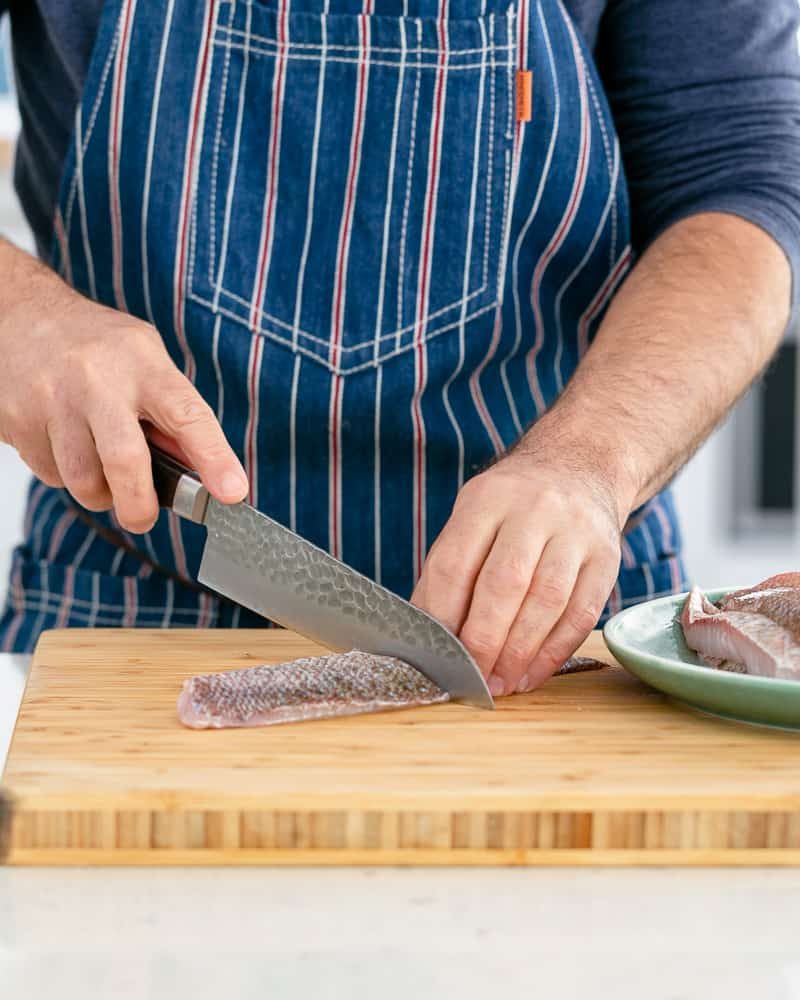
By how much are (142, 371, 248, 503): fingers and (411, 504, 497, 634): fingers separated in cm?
19

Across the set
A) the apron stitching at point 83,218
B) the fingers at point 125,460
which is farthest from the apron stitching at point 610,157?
the fingers at point 125,460

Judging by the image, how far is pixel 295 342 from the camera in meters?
1.59

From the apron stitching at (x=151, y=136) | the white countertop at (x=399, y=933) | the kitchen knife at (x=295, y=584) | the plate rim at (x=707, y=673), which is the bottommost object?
the white countertop at (x=399, y=933)

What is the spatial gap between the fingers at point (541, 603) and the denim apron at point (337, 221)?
Result: 0.38 metres

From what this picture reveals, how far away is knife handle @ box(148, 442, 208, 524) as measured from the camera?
4.39 ft

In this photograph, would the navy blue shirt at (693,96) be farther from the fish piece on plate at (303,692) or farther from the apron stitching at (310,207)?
the fish piece on plate at (303,692)

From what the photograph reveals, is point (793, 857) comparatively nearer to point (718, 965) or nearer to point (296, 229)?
point (718, 965)

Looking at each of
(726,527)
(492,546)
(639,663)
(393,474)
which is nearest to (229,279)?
(393,474)

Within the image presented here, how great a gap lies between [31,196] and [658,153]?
2.55ft

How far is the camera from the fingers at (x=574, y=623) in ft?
4.27

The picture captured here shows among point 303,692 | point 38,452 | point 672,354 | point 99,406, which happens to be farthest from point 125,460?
point 672,354

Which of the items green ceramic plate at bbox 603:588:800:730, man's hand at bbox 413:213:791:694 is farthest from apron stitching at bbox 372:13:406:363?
green ceramic plate at bbox 603:588:800:730

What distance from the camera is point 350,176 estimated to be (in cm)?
159

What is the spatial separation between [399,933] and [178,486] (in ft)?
1.82
